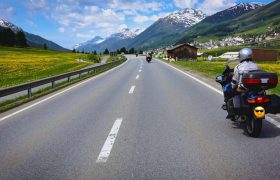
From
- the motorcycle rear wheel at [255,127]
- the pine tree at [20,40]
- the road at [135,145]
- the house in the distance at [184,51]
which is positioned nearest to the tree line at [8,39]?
the pine tree at [20,40]

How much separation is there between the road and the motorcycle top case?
0.99 metres

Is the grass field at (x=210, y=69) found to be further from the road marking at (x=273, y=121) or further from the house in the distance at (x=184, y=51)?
the house in the distance at (x=184, y=51)

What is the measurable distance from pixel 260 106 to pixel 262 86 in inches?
15.6

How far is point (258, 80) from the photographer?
20.7 ft

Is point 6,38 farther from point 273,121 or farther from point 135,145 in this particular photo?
point 135,145

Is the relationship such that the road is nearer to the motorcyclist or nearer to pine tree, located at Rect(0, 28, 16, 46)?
the motorcyclist

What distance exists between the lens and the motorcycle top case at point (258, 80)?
632cm

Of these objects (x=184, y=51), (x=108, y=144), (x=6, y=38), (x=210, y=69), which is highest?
(x=6, y=38)

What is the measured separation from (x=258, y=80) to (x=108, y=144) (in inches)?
122

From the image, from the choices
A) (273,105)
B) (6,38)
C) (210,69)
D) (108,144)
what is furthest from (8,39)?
(273,105)

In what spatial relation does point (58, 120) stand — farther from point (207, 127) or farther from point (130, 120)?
point (207, 127)

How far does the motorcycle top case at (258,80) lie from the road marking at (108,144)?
2.82 metres

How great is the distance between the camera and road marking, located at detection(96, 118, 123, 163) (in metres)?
5.22

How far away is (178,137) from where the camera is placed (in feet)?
21.0
